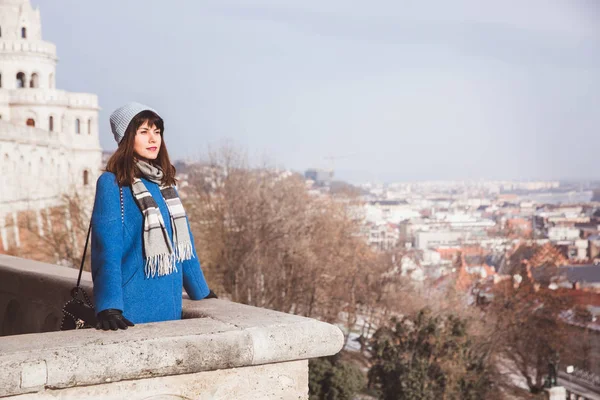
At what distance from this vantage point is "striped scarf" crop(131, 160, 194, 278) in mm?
2480

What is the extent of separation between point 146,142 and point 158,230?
0.31m

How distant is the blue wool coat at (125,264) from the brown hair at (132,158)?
30 mm

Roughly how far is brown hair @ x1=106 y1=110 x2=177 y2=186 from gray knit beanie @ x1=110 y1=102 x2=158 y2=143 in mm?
11

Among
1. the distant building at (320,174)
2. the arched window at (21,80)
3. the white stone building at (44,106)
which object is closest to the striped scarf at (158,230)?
the white stone building at (44,106)

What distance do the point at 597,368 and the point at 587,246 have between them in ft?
45.0

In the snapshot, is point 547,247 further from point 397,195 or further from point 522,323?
point 397,195

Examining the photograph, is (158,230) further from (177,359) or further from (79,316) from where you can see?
(177,359)

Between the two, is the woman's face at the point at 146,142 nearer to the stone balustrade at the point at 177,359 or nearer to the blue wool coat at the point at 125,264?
the blue wool coat at the point at 125,264

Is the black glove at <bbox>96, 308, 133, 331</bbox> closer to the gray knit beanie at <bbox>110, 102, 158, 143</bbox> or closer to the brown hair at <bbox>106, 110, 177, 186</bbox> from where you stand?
the brown hair at <bbox>106, 110, 177, 186</bbox>

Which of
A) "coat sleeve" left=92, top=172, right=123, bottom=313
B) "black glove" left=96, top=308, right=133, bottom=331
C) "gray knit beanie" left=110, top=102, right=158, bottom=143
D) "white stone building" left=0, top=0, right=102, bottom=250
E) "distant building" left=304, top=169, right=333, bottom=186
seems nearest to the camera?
"black glove" left=96, top=308, right=133, bottom=331

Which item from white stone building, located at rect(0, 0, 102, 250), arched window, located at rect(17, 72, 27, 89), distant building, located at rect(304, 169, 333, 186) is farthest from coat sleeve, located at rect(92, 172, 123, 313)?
distant building, located at rect(304, 169, 333, 186)

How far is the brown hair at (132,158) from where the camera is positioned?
253 centimetres

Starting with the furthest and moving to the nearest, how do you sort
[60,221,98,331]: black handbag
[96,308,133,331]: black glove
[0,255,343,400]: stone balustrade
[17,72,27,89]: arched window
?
[17,72,27,89]: arched window
[60,221,98,331]: black handbag
[96,308,133,331]: black glove
[0,255,343,400]: stone balustrade

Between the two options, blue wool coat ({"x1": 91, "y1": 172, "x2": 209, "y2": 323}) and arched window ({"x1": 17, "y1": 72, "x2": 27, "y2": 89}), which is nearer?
blue wool coat ({"x1": 91, "y1": 172, "x2": 209, "y2": 323})
